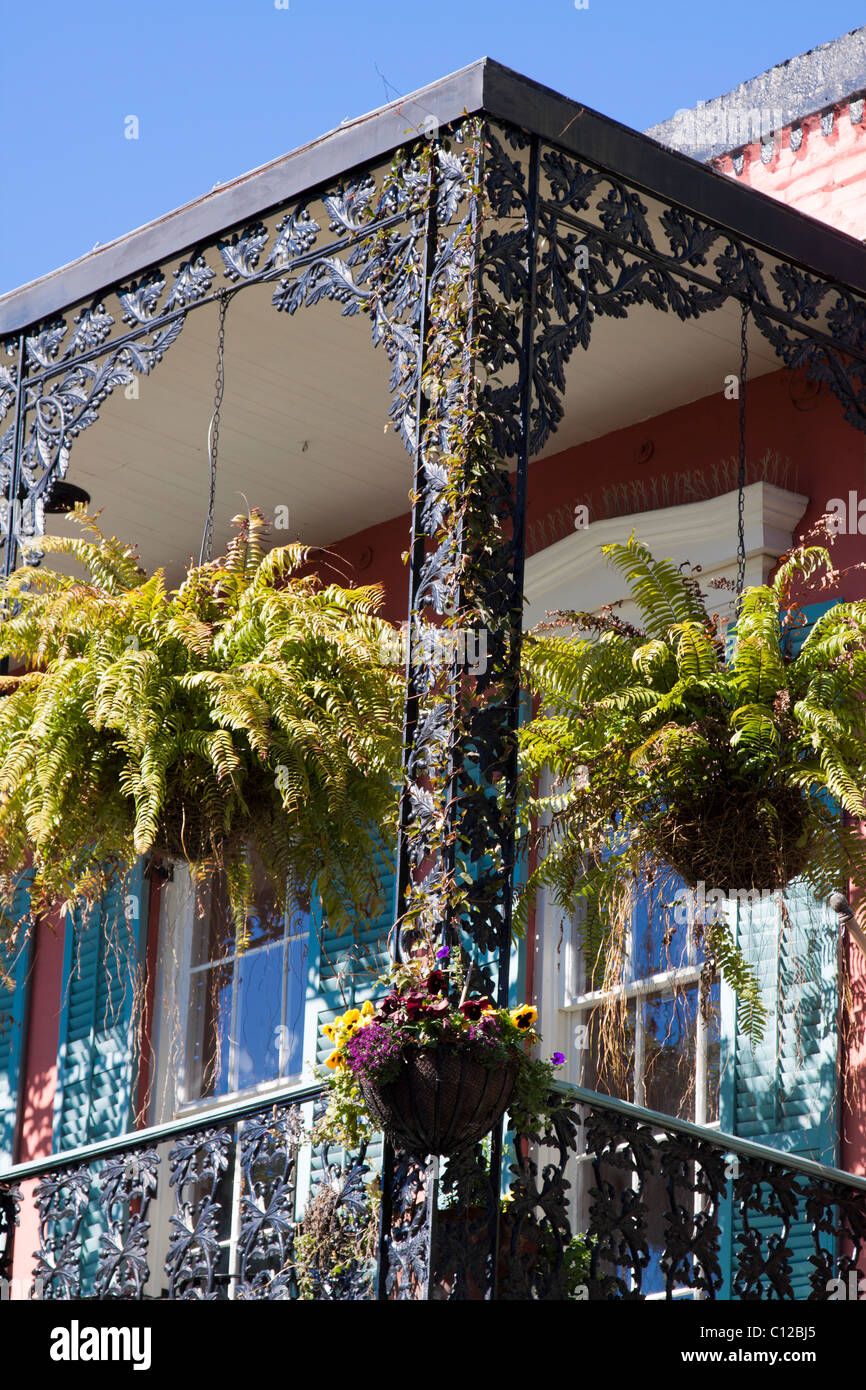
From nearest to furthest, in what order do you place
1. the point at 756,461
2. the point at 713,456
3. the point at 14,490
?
the point at 14,490 → the point at 756,461 → the point at 713,456

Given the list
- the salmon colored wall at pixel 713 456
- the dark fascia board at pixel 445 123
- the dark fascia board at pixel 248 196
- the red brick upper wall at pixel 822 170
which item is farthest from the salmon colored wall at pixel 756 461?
the dark fascia board at pixel 248 196

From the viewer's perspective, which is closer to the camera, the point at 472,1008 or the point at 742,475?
the point at 472,1008

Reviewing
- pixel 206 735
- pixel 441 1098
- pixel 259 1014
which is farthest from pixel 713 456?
pixel 441 1098

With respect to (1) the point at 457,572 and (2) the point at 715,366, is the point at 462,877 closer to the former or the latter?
(1) the point at 457,572

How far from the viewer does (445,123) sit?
4.95m

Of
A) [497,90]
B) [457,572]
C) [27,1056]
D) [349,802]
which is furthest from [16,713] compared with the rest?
[27,1056]

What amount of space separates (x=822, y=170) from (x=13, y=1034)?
14.6 feet

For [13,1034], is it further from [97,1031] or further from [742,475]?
[742,475]

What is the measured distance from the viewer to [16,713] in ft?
17.0

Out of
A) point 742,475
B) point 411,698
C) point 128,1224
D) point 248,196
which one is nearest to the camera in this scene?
point 411,698

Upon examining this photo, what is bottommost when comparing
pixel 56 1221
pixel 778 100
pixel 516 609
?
pixel 56 1221

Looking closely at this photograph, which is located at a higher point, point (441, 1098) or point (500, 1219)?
point (441, 1098)

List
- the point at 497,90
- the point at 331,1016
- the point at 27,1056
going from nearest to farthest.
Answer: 1. the point at 497,90
2. the point at 331,1016
3. the point at 27,1056
